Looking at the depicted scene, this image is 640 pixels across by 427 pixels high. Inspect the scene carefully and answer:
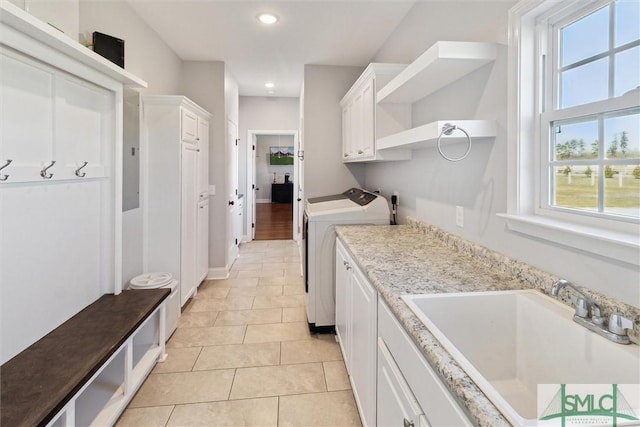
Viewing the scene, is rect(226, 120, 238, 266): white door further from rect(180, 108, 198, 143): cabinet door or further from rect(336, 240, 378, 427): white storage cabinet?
rect(336, 240, 378, 427): white storage cabinet

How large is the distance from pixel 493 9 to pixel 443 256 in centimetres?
122

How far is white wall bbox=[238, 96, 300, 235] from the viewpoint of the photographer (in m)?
6.05

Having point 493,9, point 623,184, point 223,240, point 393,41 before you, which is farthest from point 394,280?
point 223,240

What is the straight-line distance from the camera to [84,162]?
187cm

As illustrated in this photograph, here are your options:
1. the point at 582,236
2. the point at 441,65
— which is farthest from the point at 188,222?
the point at 582,236

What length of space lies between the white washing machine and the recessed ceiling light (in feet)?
5.65

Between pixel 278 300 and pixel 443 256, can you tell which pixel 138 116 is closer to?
pixel 278 300

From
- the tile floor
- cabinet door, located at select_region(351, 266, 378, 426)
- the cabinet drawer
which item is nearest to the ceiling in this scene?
cabinet door, located at select_region(351, 266, 378, 426)

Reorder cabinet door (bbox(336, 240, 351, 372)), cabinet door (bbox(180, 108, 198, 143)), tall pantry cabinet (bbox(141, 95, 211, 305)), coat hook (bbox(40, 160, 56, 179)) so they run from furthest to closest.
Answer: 1. cabinet door (bbox(180, 108, 198, 143))
2. tall pantry cabinet (bbox(141, 95, 211, 305))
3. cabinet door (bbox(336, 240, 351, 372))
4. coat hook (bbox(40, 160, 56, 179))

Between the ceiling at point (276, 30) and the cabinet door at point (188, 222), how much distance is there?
44.1 inches

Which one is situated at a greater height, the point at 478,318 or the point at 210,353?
the point at 478,318

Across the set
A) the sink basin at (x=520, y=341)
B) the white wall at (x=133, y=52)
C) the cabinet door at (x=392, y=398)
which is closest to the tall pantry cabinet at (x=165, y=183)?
the white wall at (x=133, y=52)

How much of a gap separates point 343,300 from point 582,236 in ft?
4.75

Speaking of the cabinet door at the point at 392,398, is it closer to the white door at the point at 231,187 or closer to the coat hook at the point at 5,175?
the coat hook at the point at 5,175
